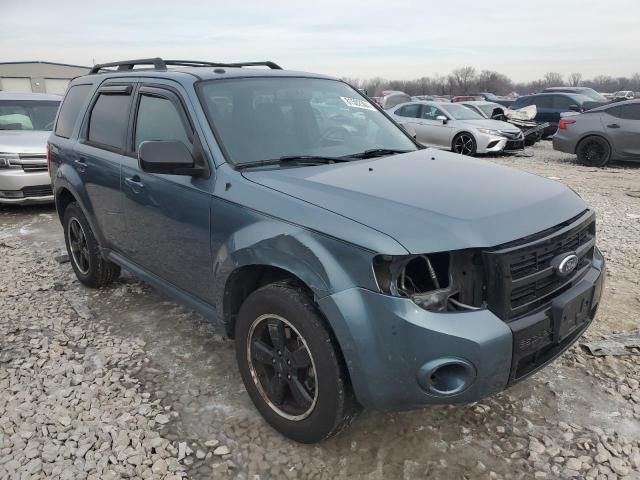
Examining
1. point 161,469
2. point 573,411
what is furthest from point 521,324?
point 161,469

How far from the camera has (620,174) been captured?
10.6 meters

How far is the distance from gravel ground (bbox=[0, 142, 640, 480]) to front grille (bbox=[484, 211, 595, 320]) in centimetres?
84

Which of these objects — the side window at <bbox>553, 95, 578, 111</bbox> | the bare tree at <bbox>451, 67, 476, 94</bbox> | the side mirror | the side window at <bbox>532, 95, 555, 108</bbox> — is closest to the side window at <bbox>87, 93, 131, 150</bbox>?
the side mirror

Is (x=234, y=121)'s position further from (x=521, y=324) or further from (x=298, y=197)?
(x=521, y=324)

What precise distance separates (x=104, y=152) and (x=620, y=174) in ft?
34.2

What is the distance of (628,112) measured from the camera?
36.5 feet

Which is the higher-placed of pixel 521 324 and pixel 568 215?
pixel 568 215

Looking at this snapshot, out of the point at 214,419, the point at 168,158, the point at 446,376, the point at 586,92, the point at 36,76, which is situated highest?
the point at 36,76

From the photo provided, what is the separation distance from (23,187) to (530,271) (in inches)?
291

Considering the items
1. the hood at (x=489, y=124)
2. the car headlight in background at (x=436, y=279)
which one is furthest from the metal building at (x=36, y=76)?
the car headlight in background at (x=436, y=279)

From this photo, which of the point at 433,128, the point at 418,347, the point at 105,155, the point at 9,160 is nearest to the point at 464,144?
the point at 433,128

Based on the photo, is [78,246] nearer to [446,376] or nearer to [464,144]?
[446,376]

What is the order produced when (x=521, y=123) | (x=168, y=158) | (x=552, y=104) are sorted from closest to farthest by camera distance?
(x=168, y=158)
(x=521, y=123)
(x=552, y=104)

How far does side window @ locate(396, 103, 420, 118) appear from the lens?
1412 centimetres
